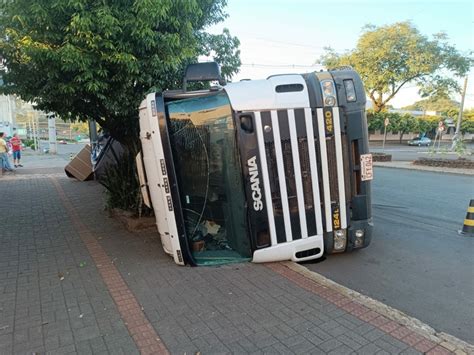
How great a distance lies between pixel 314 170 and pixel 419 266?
204 centimetres

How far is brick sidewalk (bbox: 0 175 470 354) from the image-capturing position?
2.62m

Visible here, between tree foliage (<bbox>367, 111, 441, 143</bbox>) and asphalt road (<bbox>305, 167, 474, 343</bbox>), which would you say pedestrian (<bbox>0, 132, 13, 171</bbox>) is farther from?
tree foliage (<bbox>367, 111, 441, 143</bbox>)

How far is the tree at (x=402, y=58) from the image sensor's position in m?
17.6

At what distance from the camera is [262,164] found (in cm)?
374

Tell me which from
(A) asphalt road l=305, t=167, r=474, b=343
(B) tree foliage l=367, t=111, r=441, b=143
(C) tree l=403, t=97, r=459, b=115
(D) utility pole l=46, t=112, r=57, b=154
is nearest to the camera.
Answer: (A) asphalt road l=305, t=167, r=474, b=343

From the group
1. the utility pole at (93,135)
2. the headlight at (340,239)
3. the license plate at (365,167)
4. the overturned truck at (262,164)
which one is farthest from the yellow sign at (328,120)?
the utility pole at (93,135)

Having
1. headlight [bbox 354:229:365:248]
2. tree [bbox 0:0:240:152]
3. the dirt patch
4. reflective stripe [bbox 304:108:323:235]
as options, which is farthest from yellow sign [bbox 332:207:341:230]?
the dirt patch

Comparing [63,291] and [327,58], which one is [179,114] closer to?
[63,291]

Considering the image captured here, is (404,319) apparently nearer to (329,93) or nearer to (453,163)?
(329,93)

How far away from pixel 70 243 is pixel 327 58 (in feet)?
63.6

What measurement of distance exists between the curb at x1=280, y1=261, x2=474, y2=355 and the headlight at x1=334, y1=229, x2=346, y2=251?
21.7 inches

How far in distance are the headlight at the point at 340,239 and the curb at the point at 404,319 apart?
552mm

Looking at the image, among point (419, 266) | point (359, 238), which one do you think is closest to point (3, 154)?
point (359, 238)

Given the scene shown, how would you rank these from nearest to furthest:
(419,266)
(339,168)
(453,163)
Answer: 1. (339,168)
2. (419,266)
3. (453,163)
